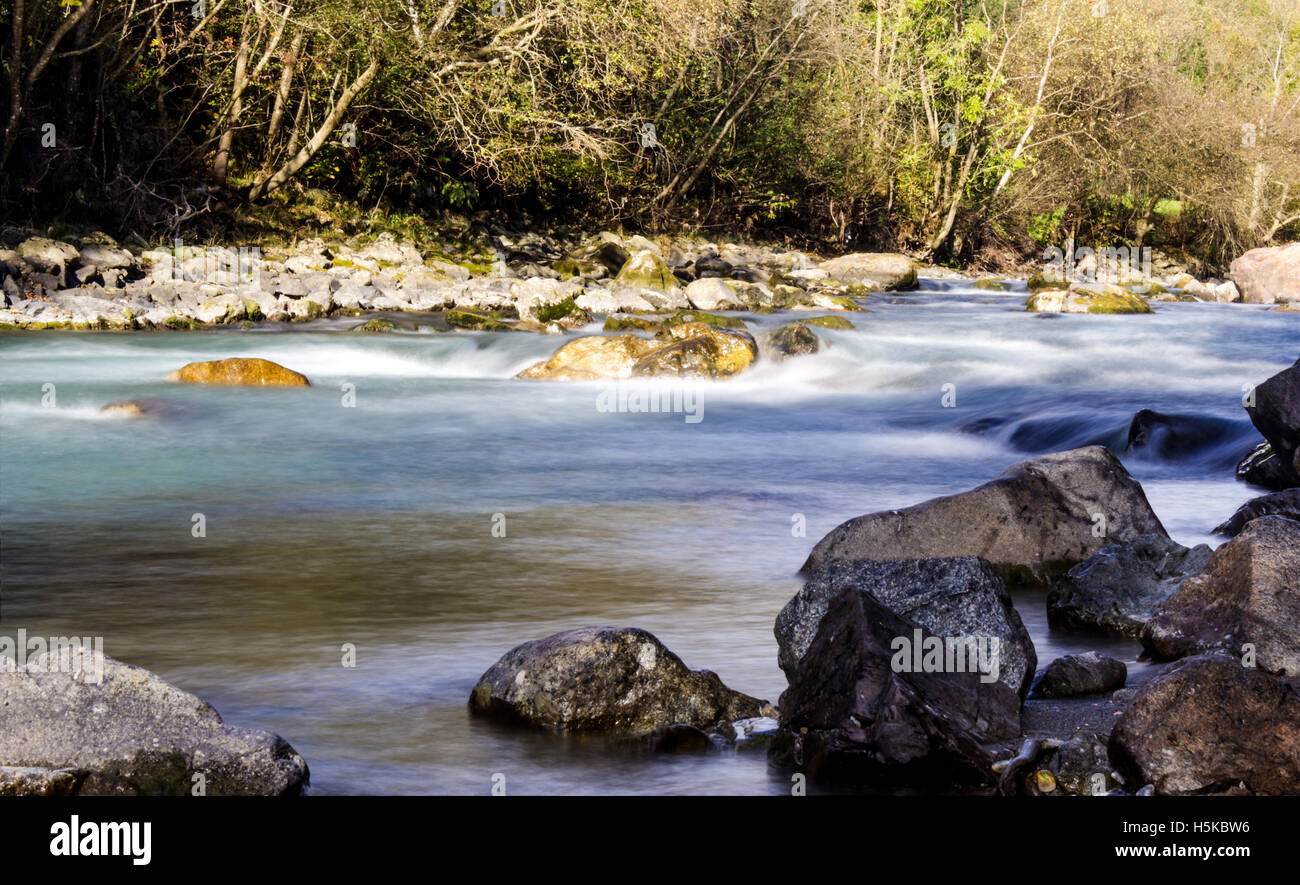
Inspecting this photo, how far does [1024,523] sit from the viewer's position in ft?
21.0

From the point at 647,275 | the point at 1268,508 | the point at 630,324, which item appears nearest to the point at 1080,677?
the point at 1268,508

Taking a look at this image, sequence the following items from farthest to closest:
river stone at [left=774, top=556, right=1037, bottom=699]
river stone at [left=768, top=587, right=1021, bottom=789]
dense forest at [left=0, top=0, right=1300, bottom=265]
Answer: dense forest at [left=0, top=0, right=1300, bottom=265] → river stone at [left=774, top=556, right=1037, bottom=699] → river stone at [left=768, top=587, right=1021, bottom=789]

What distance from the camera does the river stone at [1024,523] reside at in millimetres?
6145

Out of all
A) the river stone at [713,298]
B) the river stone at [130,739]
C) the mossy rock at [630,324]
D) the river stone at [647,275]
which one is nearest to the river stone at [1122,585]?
the river stone at [130,739]

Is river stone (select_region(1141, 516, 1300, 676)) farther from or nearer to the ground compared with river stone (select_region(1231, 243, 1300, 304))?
nearer to the ground

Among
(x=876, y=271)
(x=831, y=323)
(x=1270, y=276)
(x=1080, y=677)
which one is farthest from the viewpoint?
(x=1270, y=276)

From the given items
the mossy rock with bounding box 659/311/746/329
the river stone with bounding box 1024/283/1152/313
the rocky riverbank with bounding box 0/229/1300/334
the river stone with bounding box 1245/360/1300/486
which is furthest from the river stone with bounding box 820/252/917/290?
the river stone with bounding box 1245/360/1300/486

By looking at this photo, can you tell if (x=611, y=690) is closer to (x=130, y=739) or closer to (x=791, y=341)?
(x=130, y=739)

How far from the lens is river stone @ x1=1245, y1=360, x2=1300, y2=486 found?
7.70 metres

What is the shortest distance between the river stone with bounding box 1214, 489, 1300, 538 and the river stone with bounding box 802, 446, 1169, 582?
578 millimetres

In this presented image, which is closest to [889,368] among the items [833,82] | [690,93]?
[690,93]

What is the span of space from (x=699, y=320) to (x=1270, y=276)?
1565 cm

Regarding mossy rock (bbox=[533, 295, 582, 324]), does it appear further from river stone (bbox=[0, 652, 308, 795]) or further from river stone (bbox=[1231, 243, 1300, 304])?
river stone (bbox=[1231, 243, 1300, 304])
